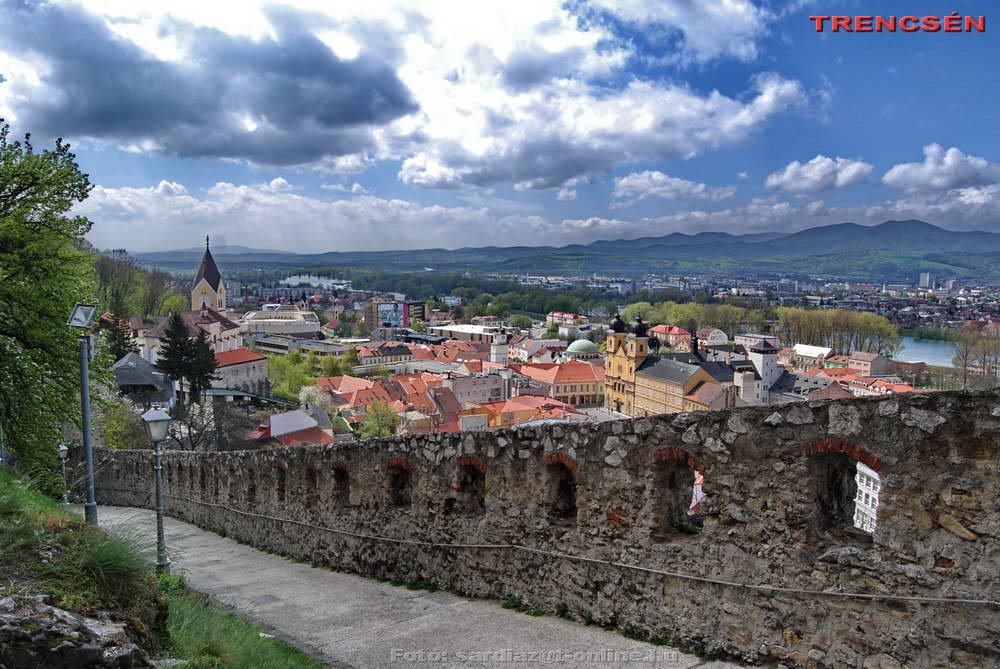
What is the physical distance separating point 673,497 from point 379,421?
159 ft

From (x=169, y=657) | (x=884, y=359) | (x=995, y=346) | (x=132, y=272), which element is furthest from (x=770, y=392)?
(x=169, y=657)

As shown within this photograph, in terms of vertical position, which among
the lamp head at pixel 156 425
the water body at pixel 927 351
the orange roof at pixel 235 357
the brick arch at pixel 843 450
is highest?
the brick arch at pixel 843 450

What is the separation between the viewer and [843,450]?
16.4 ft

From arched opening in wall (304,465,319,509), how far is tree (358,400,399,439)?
129 feet

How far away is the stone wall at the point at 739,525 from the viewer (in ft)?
15.2

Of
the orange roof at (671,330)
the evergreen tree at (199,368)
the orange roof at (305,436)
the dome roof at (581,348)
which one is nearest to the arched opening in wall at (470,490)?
the orange roof at (305,436)

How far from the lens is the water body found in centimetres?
10503

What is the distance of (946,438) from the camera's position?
460cm

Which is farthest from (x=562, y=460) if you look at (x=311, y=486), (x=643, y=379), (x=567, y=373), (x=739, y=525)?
(x=567, y=373)

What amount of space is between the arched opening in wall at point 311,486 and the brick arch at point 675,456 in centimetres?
667

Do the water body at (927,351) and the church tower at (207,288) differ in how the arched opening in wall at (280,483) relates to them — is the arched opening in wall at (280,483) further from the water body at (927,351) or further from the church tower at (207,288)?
the water body at (927,351)

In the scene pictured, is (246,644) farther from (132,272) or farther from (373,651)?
(132,272)

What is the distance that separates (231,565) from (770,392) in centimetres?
7571

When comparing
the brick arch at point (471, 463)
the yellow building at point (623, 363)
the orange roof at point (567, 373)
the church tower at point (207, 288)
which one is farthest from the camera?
the church tower at point (207, 288)
